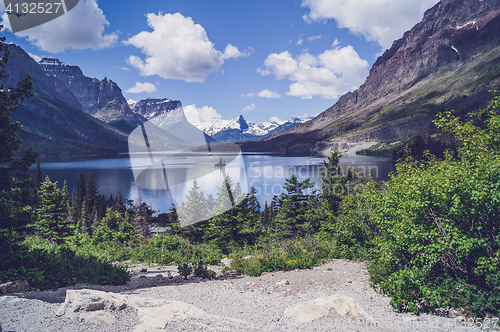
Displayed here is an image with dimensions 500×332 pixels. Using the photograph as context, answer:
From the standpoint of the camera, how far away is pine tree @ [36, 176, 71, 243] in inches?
955

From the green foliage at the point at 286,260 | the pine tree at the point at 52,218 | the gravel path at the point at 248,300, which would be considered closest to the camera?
the gravel path at the point at 248,300

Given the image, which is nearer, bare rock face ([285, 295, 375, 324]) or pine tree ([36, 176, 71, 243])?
bare rock face ([285, 295, 375, 324])

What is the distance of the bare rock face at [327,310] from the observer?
7105mm

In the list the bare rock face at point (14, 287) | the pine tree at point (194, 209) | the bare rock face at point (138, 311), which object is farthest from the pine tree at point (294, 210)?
the bare rock face at point (14, 287)

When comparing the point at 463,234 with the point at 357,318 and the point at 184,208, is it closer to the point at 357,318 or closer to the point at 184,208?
the point at 357,318

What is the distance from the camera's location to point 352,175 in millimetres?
32781

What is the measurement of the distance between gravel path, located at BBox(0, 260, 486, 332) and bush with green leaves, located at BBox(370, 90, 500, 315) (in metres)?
0.74

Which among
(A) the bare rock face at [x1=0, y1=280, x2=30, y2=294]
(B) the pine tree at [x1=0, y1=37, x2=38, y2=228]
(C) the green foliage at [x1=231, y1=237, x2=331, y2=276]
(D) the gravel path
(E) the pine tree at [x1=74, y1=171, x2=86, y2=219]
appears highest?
(B) the pine tree at [x1=0, y1=37, x2=38, y2=228]

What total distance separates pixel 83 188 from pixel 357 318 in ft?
251

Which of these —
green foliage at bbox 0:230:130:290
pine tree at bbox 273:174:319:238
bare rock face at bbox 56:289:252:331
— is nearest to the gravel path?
bare rock face at bbox 56:289:252:331

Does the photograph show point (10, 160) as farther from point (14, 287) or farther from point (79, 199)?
point (79, 199)

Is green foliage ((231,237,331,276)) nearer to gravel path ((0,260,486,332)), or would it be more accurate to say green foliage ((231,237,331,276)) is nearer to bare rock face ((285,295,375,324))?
gravel path ((0,260,486,332))

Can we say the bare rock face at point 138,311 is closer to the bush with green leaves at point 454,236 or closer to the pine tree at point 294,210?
the bush with green leaves at point 454,236

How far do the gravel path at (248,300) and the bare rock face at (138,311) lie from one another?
0.49ft
